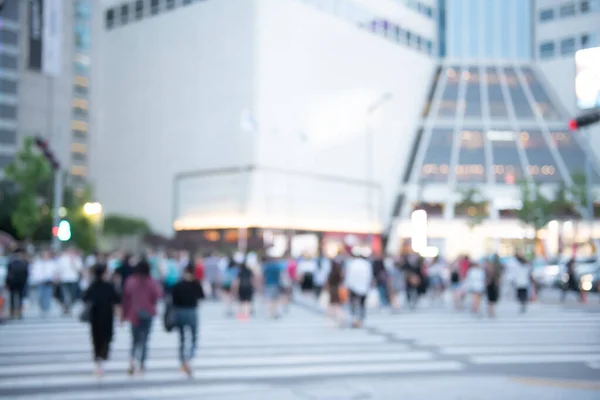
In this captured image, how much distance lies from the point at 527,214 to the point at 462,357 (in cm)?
3251

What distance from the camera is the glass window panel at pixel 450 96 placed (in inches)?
2442

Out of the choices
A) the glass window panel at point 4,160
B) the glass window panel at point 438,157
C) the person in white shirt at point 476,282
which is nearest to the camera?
the person in white shirt at point 476,282

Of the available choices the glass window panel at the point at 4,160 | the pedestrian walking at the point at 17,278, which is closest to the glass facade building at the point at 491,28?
the glass window panel at the point at 4,160

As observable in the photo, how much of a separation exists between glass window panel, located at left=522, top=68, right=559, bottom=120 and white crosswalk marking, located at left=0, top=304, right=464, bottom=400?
50.4 meters

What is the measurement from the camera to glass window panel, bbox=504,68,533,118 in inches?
2409

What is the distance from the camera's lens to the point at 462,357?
11586mm

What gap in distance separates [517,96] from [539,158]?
7.92m

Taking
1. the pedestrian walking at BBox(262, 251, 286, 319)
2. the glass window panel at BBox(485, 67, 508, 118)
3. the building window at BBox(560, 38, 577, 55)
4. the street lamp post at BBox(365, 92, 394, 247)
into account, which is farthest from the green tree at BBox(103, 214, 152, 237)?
the pedestrian walking at BBox(262, 251, 286, 319)

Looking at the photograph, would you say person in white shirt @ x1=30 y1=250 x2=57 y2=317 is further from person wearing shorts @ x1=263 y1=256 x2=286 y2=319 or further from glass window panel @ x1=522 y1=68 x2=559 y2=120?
glass window panel @ x1=522 y1=68 x2=559 y2=120

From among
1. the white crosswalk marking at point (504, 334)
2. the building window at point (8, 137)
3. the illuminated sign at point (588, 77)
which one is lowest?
the white crosswalk marking at point (504, 334)

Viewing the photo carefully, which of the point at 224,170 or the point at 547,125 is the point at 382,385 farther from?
the point at 547,125

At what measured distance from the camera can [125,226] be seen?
185ft

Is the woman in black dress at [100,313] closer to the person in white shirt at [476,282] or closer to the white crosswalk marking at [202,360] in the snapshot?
the white crosswalk marking at [202,360]

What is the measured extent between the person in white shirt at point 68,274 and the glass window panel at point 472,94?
48.2m
